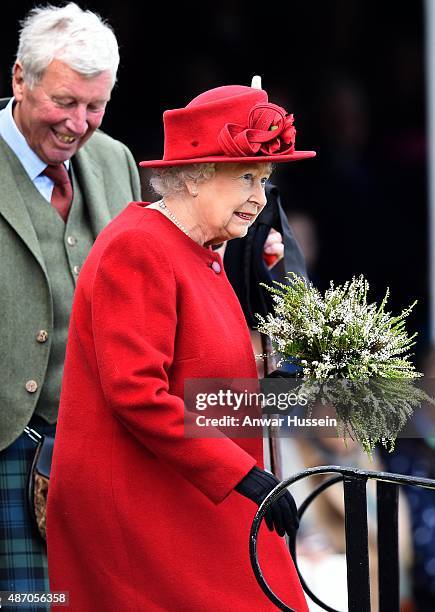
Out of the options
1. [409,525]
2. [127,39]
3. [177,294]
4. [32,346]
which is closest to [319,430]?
[177,294]

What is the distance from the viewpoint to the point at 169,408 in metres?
2.47

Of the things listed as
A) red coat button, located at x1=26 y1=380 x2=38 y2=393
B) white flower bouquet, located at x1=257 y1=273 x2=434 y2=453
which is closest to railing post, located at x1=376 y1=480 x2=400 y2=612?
white flower bouquet, located at x1=257 y1=273 x2=434 y2=453

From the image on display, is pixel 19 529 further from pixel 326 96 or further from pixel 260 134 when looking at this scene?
pixel 326 96

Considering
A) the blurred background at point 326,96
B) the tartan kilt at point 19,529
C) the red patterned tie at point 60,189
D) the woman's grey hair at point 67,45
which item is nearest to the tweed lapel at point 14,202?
the red patterned tie at point 60,189

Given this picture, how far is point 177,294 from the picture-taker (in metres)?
2.60

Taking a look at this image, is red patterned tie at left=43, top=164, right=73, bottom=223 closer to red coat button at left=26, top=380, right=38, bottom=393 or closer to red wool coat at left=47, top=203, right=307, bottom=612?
red coat button at left=26, top=380, right=38, bottom=393

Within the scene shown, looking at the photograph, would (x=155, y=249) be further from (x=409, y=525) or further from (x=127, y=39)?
(x=127, y=39)

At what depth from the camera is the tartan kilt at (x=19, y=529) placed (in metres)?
3.25

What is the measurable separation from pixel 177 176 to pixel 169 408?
0.53m

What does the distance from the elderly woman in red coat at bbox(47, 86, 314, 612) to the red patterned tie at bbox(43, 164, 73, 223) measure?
696 mm

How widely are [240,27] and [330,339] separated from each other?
2.88m

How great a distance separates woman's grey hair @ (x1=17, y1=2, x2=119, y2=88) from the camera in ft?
10.5

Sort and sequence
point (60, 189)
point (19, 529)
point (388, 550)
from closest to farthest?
point (388, 550) < point (19, 529) < point (60, 189)

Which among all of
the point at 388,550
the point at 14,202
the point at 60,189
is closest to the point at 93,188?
the point at 60,189
